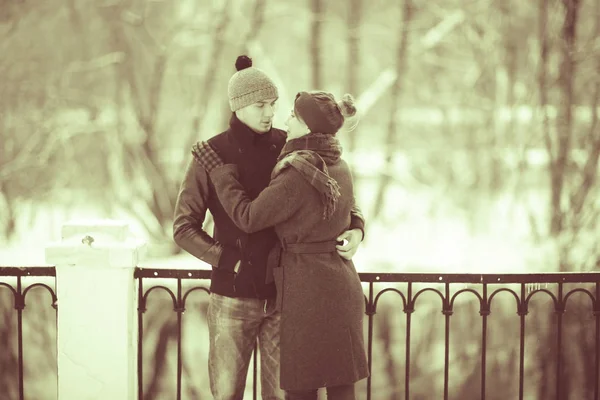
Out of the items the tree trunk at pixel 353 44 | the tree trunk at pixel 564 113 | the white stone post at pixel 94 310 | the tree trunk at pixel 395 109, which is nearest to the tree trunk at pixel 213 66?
the tree trunk at pixel 353 44

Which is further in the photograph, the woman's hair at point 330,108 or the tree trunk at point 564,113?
the tree trunk at point 564,113

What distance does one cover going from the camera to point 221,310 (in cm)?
301

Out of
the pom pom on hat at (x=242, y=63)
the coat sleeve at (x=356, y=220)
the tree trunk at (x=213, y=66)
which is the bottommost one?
the coat sleeve at (x=356, y=220)

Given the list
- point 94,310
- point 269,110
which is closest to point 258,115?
point 269,110

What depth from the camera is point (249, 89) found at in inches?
117

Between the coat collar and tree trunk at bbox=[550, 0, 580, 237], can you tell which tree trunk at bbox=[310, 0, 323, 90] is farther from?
the coat collar

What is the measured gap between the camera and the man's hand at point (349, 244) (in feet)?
9.72

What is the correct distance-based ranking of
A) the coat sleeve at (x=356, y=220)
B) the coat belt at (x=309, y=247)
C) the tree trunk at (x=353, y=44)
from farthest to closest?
1. the tree trunk at (x=353, y=44)
2. the coat sleeve at (x=356, y=220)
3. the coat belt at (x=309, y=247)

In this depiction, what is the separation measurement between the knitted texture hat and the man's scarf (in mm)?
233

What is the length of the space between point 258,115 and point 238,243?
506 millimetres

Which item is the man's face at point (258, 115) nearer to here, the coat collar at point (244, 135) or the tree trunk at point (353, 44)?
the coat collar at point (244, 135)

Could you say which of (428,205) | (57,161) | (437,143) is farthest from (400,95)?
(57,161)

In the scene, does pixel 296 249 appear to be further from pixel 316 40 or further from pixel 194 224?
pixel 316 40

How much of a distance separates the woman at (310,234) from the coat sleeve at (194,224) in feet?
0.27
